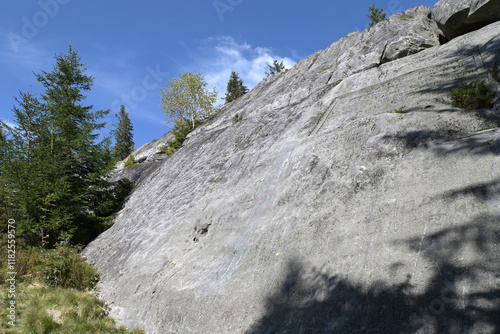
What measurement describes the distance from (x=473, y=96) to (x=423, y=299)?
191 inches

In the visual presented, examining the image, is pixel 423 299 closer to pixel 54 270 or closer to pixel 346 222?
pixel 346 222

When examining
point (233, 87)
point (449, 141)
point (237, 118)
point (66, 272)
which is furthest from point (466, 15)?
point (233, 87)

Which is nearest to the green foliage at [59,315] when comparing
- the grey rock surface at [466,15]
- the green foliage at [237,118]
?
the green foliage at [237,118]

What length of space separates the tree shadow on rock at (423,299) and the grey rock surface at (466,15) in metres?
9.13

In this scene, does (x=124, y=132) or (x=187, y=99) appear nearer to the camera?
(x=187, y=99)

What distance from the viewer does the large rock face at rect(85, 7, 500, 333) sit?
349 centimetres

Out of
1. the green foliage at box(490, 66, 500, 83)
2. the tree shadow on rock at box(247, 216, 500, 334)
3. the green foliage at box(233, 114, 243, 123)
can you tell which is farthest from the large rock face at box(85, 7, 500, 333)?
the green foliage at box(233, 114, 243, 123)

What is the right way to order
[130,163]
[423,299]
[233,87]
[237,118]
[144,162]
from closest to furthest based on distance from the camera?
[423,299]
[237,118]
[144,162]
[130,163]
[233,87]

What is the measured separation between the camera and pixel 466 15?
9.48 meters

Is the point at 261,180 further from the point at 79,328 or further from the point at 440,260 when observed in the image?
the point at 79,328

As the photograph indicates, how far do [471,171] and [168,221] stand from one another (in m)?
8.68

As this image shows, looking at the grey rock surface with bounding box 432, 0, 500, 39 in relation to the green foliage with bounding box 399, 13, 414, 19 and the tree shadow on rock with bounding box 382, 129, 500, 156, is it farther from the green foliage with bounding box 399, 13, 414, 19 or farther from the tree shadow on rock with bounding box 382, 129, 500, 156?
the tree shadow on rock with bounding box 382, 129, 500, 156

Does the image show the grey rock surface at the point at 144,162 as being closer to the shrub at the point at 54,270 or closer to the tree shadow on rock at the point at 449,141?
the shrub at the point at 54,270

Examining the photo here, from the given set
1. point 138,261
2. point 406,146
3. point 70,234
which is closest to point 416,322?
point 406,146
